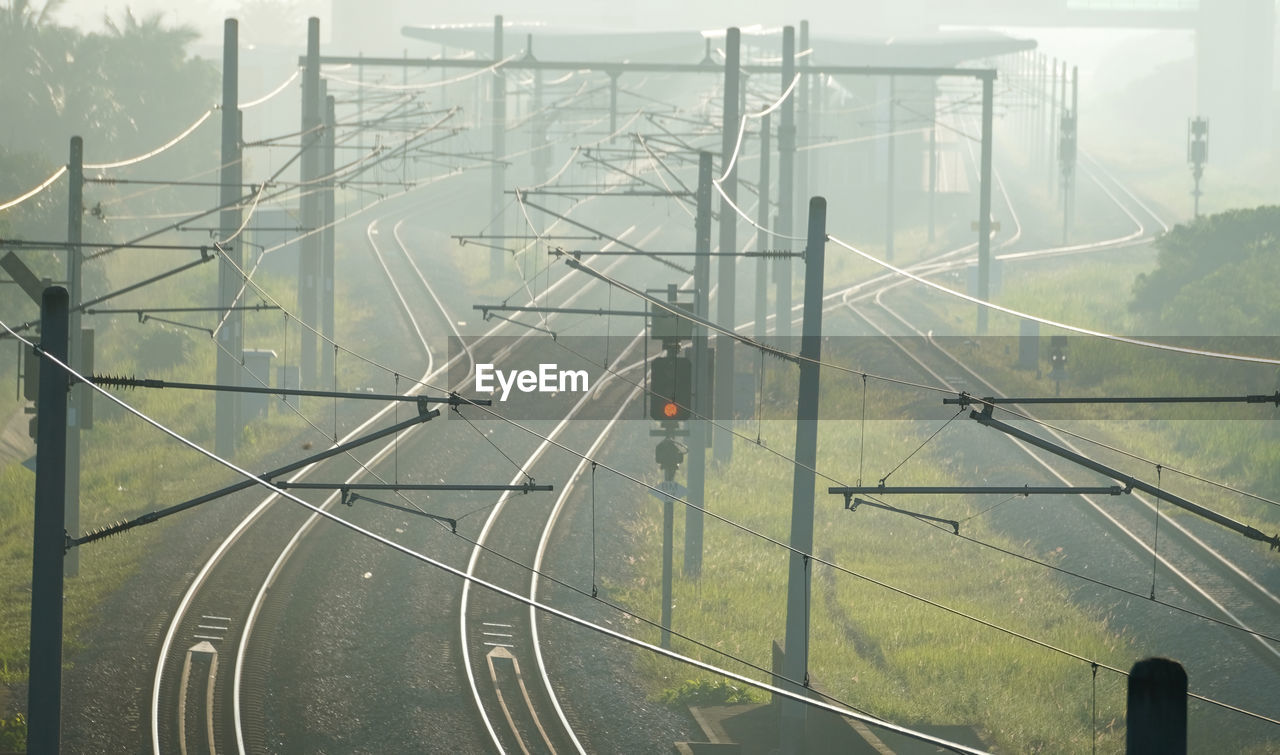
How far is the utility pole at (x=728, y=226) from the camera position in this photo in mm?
22406

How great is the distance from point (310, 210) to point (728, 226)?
10.4 meters

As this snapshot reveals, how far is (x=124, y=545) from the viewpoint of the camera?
20.6 m

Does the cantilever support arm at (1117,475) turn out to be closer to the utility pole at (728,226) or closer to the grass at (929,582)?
the grass at (929,582)

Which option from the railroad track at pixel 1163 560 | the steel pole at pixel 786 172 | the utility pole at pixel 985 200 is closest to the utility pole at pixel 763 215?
the steel pole at pixel 786 172

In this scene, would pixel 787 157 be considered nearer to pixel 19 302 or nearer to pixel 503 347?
pixel 503 347

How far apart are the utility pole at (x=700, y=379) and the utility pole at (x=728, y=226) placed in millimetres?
1749

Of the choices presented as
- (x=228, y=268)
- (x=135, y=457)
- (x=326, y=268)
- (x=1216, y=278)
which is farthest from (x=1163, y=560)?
(x=1216, y=278)

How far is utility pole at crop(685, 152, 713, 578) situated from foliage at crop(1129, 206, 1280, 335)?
19.5 metres

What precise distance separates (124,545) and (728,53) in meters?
12.1

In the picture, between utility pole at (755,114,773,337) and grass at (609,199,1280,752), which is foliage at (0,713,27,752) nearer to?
grass at (609,199,1280,752)

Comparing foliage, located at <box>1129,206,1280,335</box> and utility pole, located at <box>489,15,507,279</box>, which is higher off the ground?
utility pole, located at <box>489,15,507,279</box>

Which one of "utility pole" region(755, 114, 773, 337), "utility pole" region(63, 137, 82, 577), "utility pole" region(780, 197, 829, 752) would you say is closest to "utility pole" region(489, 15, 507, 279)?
"utility pole" region(755, 114, 773, 337)

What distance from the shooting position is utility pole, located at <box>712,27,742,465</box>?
22406 millimetres

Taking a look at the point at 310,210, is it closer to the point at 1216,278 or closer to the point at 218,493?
the point at 218,493
